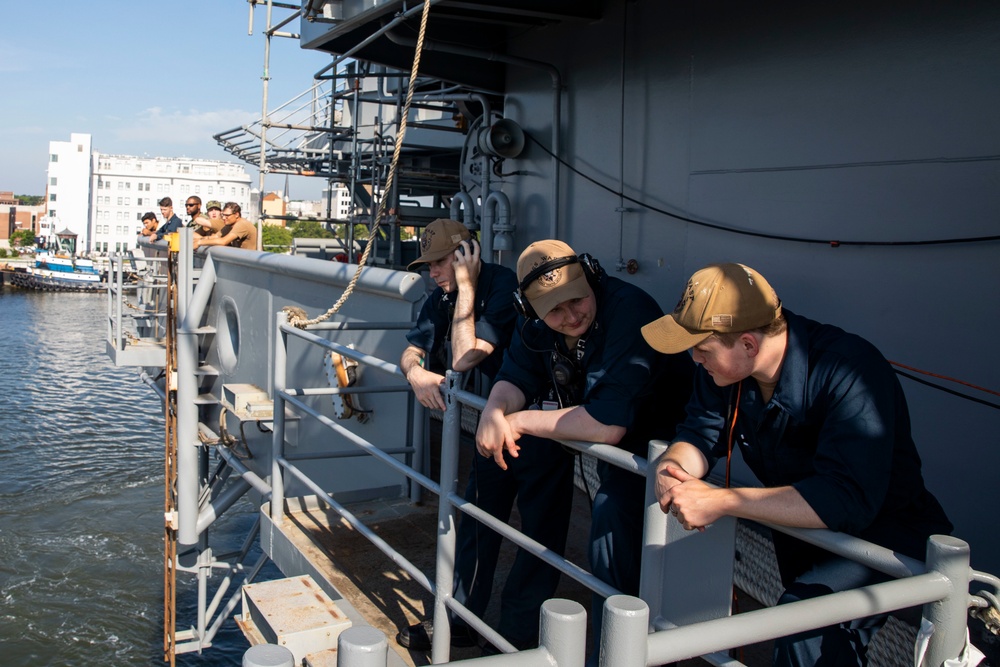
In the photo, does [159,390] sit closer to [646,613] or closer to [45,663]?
[45,663]

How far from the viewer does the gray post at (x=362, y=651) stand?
122 cm

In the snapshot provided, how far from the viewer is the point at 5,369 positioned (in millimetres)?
32562

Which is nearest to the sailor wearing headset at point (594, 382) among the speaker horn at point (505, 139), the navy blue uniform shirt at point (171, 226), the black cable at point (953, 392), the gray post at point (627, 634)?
the gray post at point (627, 634)

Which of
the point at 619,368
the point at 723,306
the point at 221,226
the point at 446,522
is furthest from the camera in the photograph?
the point at 221,226

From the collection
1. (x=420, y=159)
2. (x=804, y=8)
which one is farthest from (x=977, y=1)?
(x=420, y=159)

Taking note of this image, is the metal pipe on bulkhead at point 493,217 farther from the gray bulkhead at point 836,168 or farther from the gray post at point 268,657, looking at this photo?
the gray post at point 268,657

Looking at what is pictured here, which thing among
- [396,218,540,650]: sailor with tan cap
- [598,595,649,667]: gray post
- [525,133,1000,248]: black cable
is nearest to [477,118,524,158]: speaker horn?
[525,133,1000,248]: black cable

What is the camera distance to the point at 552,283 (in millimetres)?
2893

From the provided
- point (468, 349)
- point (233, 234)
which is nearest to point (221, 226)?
point (233, 234)

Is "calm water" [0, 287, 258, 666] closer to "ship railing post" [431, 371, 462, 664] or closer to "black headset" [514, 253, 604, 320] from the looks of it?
"ship railing post" [431, 371, 462, 664]

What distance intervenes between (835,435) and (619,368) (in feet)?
2.72

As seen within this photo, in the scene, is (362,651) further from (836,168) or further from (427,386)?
(836,168)

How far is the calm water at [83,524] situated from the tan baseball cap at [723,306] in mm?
10907

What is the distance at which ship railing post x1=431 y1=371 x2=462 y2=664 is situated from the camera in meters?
3.14
